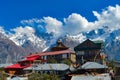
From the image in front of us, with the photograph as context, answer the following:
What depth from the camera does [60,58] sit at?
170375mm

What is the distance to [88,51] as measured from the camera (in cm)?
16112

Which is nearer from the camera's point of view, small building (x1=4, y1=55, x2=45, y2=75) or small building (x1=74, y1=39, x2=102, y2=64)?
small building (x1=4, y1=55, x2=45, y2=75)

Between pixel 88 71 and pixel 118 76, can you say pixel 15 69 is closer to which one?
pixel 88 71

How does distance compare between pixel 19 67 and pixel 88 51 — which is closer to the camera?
pixel 19 67

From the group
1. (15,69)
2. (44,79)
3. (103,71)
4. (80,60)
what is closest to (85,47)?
(80,60)

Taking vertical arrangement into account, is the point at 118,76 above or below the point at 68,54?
below

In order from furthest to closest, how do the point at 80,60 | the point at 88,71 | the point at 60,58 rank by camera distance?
1. the point at 60,58
2. the point at 80,60
3. the point at 88,71

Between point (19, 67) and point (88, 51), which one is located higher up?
point (88, 51)

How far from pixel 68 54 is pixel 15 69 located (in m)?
26.6

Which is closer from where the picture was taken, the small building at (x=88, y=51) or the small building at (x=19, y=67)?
the small building at (x=19, y=67)

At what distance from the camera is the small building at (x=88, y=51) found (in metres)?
156

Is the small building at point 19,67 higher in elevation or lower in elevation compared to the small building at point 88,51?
lower

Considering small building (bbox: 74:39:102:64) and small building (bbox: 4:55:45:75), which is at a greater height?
small building (bbox: 74:39:102:64)

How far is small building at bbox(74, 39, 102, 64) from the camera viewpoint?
156 m
